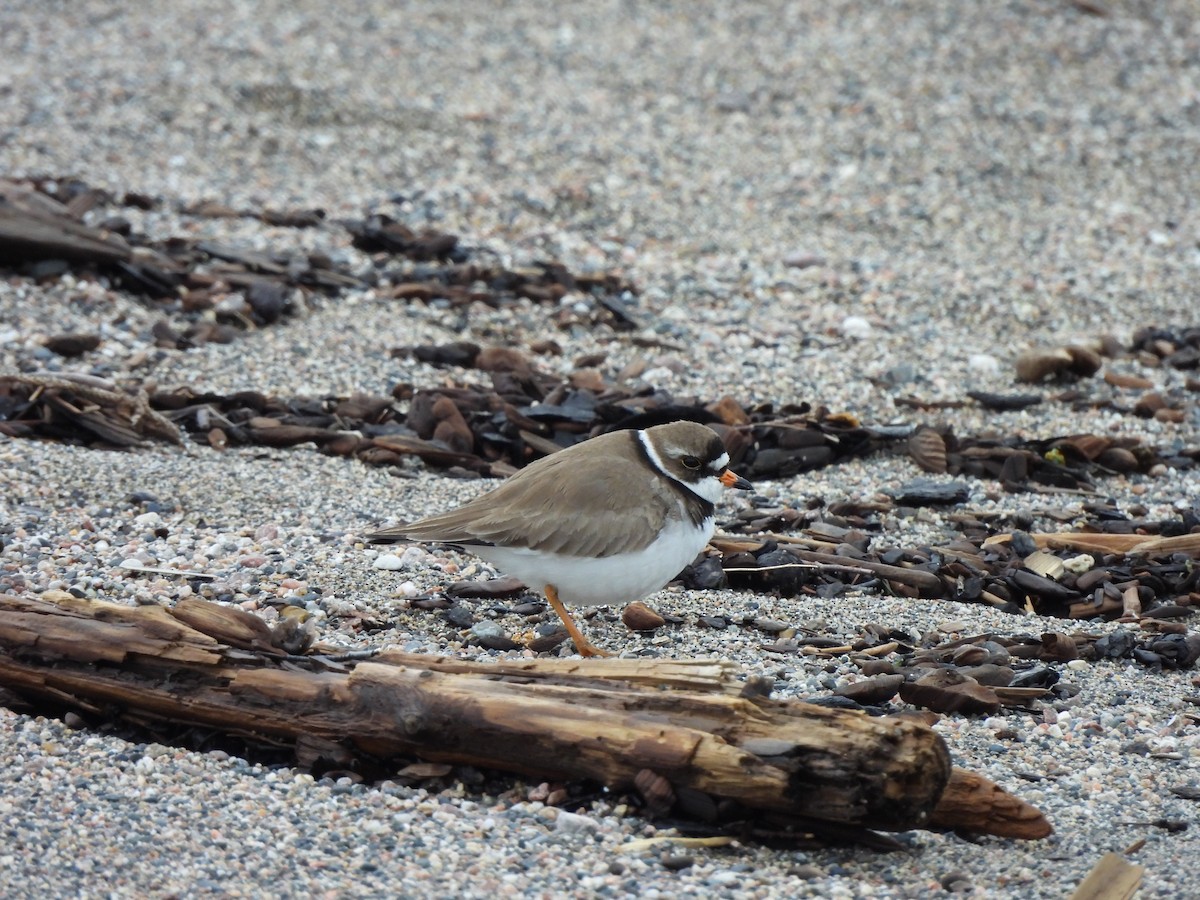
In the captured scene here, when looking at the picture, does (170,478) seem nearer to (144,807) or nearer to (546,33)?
(144,807)

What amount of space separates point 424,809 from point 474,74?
9521 mm

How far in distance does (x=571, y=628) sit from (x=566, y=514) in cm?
41

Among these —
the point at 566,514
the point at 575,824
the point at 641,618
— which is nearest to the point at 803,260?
the point at 641,618

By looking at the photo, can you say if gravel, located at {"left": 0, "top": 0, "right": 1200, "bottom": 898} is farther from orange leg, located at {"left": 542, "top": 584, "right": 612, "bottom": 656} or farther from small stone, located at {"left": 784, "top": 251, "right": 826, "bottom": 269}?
orange leg, located at {"left": 542, "top": 584, "right": 612, "bottom": 656}

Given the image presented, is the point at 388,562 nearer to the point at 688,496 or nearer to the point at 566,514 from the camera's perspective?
the point at 566,514

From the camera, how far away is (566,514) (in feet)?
16.7

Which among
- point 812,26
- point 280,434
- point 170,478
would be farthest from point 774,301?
point 812,26

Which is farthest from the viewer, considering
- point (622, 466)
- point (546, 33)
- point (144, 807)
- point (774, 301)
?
point (546, 33)

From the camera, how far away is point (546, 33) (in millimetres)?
13195

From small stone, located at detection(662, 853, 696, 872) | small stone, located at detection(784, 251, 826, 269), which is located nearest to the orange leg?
small stone, located at detection(662, 853, 696, 872)

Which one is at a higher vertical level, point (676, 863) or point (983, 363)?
Result: point (983, 363)

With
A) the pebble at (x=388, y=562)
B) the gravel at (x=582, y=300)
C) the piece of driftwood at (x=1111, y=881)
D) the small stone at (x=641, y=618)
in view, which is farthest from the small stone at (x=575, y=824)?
the pebble at (x=388, y=562)

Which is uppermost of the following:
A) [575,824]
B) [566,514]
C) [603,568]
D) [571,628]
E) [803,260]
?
[803,260]

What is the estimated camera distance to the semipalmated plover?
501cm
